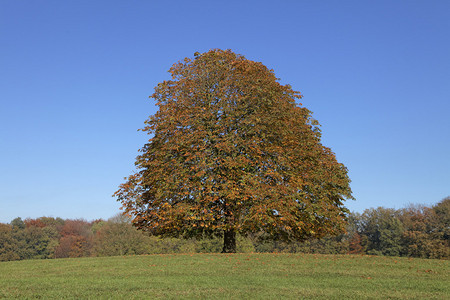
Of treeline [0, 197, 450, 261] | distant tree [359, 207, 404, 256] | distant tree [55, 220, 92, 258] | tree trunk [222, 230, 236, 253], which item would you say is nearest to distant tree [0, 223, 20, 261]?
treeline [0, 197, 450, 261]

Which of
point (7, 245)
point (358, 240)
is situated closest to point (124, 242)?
point (7, 245)

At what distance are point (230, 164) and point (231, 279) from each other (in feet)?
28.6

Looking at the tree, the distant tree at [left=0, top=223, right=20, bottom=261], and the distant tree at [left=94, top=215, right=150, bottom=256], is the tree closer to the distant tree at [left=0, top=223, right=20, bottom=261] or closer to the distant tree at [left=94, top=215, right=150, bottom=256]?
the distant tree at [left=94, top=215, right=150, bottom=256]

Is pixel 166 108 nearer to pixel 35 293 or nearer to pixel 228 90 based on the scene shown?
pixel 228 90

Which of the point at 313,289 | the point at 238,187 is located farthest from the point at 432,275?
the point at 238,187

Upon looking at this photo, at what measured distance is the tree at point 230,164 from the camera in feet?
74.3

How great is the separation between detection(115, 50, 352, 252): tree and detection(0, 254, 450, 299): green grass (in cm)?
344

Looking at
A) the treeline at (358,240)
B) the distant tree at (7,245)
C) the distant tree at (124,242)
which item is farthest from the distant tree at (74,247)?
the distant tree at (124,242)

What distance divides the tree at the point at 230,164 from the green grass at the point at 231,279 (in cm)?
344

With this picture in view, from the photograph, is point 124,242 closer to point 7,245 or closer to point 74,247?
point 74,247

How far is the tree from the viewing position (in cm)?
2266

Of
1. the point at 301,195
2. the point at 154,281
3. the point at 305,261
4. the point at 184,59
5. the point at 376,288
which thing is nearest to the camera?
the point at 376,288

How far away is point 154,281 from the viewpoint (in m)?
14.0

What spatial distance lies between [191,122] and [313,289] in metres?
14.0
